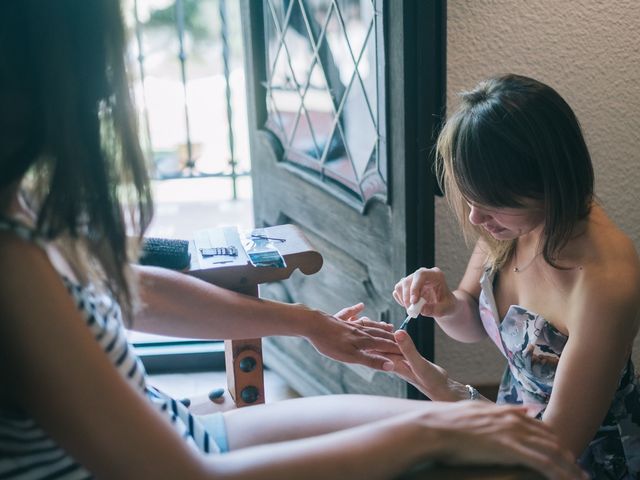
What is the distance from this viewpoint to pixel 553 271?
1325 millimetres

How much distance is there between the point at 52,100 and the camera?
76cm

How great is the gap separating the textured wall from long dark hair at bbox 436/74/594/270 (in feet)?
2.25

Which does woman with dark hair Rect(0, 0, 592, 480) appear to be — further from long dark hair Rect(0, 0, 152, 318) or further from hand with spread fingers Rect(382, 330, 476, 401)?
hand with spread fingers Rect(382, 330, 476, 401)

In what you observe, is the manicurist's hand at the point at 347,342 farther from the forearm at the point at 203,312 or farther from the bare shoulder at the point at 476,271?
the bare shoulder at the point at 476,271

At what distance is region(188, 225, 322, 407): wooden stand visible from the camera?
4.63 ft

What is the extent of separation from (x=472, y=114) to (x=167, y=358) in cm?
163

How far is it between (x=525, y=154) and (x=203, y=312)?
54cm

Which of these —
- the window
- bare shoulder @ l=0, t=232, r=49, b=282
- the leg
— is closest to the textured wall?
the leg

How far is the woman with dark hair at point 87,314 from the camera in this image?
74 cm

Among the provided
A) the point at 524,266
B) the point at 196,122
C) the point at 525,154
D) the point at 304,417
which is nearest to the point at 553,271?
the point at 524,266

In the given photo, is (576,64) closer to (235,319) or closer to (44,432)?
(235,319)

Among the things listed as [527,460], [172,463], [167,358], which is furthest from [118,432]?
[167,358]

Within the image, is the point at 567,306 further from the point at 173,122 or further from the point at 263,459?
the point at 173,122

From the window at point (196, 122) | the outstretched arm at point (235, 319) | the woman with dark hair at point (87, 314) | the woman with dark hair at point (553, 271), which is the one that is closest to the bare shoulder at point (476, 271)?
the woman with dark hair at point (553, 271)
